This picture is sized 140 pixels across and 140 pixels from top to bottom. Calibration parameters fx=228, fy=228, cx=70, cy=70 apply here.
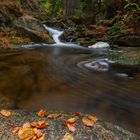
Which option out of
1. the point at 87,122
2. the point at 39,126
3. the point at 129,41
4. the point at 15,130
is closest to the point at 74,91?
the point at 87,122

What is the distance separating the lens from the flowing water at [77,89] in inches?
181

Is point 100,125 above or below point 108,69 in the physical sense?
above

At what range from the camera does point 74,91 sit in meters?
5.74

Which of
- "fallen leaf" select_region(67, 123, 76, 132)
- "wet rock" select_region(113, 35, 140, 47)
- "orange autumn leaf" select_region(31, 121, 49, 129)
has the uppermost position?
"orange autumn leaf" select_region(31, 121, 49, 129)

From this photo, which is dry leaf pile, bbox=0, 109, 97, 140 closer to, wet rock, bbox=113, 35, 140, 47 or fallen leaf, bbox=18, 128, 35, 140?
fallen leaf, bbox=18, 128, 35, 140

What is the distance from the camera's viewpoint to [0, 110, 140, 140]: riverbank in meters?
2.91

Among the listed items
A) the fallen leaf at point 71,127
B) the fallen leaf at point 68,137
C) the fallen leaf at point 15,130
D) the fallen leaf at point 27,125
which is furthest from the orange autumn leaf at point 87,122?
the fallen leaf at point 15,130

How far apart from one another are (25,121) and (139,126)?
2.03 m

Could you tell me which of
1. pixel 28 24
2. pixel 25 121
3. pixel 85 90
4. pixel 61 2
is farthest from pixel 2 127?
pixel 61 2

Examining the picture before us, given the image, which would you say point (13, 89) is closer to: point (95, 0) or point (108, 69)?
point (108, 69)

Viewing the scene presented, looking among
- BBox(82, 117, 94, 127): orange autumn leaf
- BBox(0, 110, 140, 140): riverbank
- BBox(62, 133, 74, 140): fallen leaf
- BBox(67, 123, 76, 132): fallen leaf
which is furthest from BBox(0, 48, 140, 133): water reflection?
BBox(62, 133, 74, 140): fallen leaf

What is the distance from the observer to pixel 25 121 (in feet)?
10.5

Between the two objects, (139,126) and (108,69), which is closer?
(139,126)

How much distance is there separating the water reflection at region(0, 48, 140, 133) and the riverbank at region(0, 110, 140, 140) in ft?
2.87
